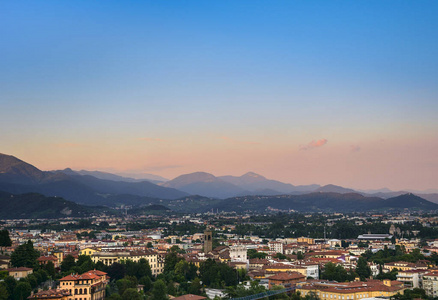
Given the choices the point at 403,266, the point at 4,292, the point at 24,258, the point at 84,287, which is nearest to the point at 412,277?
the point at 403,266

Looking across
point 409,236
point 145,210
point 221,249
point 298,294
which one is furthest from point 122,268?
point 145,210

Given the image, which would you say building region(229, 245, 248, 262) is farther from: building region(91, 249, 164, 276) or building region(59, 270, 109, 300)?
building region(59, 270, 109, 300)

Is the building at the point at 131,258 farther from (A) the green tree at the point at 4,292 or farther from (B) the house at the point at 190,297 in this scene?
(A) the green tree at the point at 4,292

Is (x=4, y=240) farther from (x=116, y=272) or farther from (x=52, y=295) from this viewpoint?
(x=52, y=295)

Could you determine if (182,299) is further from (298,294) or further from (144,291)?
(298,294)

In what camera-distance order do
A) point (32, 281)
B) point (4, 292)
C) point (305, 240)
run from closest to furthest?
point (4, 292)
point (32, 281)
point (305, 240)

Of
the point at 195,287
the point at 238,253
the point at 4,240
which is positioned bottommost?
the point at 195,287

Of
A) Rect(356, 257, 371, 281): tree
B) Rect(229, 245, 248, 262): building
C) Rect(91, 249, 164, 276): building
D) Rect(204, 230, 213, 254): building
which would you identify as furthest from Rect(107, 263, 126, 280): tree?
Rect(204, 230, 213, 254): building
